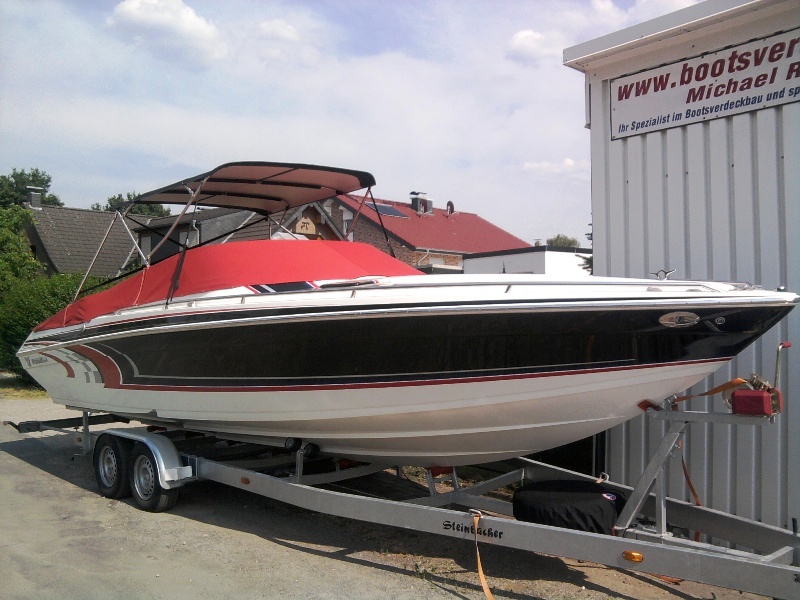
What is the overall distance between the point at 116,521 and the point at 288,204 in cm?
322

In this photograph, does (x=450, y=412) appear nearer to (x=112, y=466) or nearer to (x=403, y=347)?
(x=403, y=347)

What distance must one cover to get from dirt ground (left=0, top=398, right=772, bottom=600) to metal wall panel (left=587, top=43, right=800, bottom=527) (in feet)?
2.82

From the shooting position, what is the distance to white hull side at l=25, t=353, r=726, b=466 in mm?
3771

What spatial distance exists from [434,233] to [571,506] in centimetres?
2302

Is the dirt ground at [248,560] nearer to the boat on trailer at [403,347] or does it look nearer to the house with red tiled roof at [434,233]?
the boat on trailer at [403,347]

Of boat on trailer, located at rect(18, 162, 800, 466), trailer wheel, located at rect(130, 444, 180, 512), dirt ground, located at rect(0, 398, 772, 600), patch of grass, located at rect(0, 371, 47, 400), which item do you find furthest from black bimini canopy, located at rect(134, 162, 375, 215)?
patch of grass, located at rect(0, 371, 47, 400)

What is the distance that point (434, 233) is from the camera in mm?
26453

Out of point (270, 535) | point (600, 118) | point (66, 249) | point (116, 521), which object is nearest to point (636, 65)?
point (600, 118)

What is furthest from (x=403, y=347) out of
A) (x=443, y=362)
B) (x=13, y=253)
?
(x=13, y=253)

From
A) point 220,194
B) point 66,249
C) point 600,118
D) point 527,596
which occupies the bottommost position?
point 527,596

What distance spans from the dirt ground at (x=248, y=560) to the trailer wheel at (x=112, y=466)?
0.34ft

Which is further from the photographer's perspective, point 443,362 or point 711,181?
point 711,181

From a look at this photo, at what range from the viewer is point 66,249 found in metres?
22.7

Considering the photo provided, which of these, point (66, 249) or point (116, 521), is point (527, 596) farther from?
point (66, 249)
